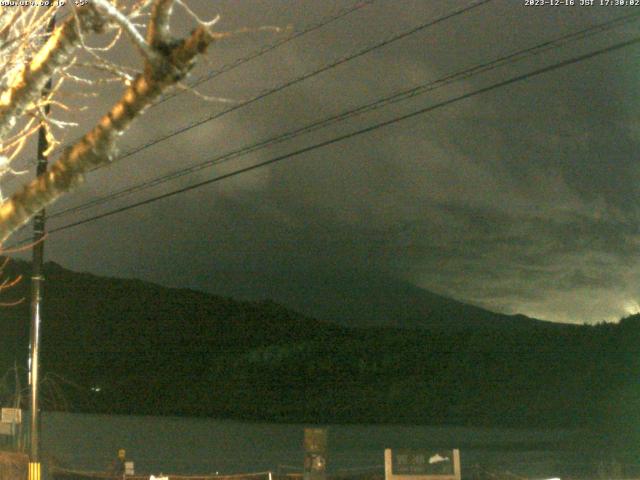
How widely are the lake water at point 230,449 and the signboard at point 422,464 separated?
10.7 metres

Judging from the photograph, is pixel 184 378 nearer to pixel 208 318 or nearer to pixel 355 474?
pixel 208 318

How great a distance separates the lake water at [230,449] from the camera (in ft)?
116

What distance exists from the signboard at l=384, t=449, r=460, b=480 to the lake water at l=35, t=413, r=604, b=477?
1070 centimetres

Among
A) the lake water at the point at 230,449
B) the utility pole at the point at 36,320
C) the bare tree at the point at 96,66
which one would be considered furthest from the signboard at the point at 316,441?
the bare tree at the point at 96,66

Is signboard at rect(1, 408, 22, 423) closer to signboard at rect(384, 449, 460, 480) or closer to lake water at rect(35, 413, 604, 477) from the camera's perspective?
lake water at rect(35, 413, 604, 477)

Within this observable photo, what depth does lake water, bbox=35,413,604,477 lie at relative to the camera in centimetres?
3538

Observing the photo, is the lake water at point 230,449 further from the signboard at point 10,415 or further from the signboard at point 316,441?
the signboard at point 316,441

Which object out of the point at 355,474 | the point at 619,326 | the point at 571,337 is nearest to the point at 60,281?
the point at 355,474

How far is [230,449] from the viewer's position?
48312 millimetres

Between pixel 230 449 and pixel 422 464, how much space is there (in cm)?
3384

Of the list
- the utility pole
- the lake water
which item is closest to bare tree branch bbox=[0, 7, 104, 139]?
the utility pole

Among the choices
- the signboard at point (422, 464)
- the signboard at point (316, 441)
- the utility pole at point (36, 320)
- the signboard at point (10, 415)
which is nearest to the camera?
the signboard at point (422, 464)

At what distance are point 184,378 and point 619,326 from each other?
199ft

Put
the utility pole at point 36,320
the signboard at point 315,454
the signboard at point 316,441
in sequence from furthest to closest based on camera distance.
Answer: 1. the signboard at point 316,441
2. the signboard at point 315,454
3. the utility pole at point 36,320
